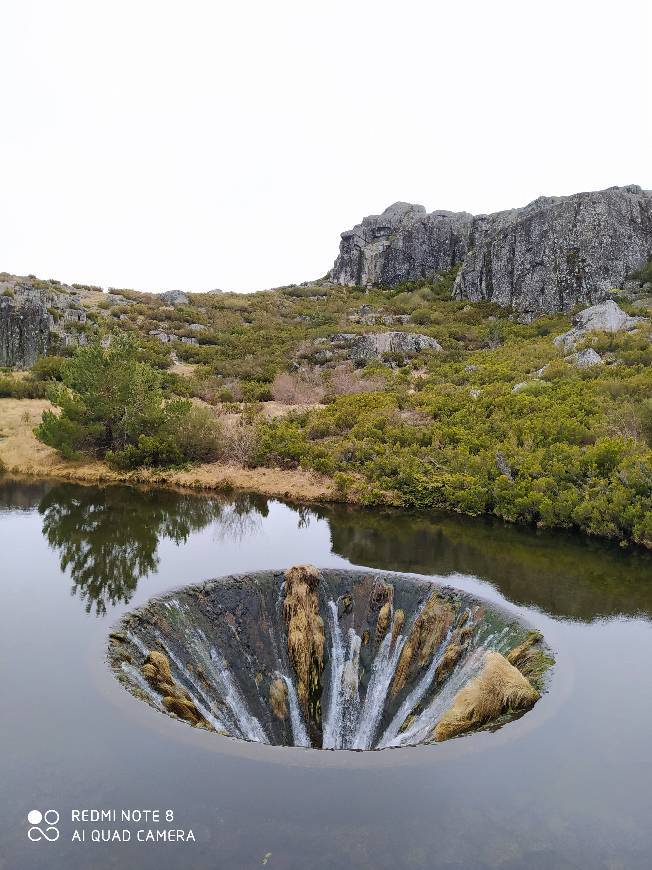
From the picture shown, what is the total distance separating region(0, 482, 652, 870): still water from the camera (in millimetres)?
7438

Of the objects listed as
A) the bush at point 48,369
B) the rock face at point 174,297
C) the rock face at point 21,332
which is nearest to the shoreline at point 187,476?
the bush at point 48,369

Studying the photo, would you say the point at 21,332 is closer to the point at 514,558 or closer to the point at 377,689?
the point at 514,558

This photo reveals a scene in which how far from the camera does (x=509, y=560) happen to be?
1859 cm

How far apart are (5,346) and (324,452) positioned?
32045 millimetres

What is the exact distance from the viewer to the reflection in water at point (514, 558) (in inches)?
615

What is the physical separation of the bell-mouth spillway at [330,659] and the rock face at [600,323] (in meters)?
29.0

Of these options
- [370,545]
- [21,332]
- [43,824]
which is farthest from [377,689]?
[21,332]

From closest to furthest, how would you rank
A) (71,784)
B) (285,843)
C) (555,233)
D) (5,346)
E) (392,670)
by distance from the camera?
(285,843), (71,784), (392,670), (5,346), (555,233)

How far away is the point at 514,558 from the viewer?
18.8 m

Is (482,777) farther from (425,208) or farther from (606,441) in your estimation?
(425,208)

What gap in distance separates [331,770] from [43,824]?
3609 millimetres

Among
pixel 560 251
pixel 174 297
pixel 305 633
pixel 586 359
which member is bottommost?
pixel 305 633

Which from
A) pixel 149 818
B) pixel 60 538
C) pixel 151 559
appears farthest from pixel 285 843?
pixel 60 538

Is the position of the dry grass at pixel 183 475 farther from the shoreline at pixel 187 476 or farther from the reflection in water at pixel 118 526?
the reflection in water at pixel 118 526
